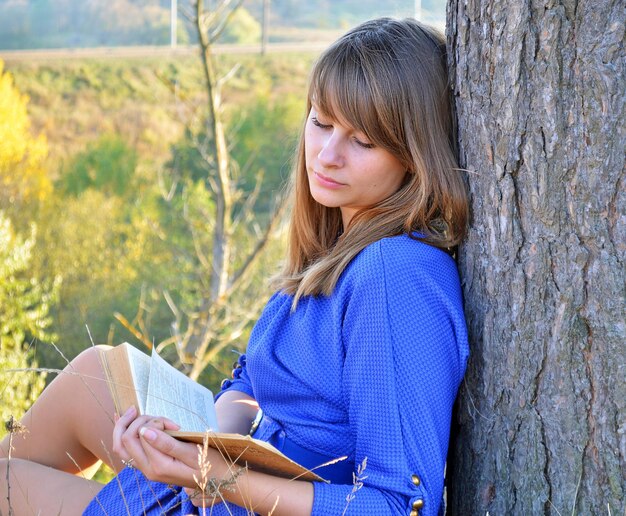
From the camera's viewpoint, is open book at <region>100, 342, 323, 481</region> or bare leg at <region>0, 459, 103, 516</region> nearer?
open book at <region>100, 342, 323, 481</region>

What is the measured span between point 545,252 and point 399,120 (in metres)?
0.41

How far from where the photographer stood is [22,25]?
21.6 m

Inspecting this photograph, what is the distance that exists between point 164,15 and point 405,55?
21417 mm

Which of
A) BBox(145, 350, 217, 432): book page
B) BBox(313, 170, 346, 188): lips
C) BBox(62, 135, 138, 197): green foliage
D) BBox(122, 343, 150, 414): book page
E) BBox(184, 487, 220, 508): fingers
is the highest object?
BBox(313, 170, 346, 188): lips

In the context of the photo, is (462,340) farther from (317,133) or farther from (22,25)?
(22,25)

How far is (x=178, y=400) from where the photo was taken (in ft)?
5.14

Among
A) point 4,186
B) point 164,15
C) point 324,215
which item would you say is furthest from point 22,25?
point 324,215

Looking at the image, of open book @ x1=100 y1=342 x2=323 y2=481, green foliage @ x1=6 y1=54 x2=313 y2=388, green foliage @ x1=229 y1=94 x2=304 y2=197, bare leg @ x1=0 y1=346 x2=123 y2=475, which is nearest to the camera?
open book @ x1=100 y1=342 x2=323 y2=481

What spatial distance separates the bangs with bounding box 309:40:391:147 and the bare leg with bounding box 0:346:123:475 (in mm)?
795

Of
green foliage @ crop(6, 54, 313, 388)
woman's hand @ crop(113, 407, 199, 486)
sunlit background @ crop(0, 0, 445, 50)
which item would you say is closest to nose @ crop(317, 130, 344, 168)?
woman's hand @ crop(113, 407, 199, 486)

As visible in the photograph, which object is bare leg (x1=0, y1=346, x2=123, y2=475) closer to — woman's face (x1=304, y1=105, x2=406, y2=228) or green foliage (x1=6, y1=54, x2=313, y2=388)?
woman's face (x1=304, y1=105, x2=406, y2=228)

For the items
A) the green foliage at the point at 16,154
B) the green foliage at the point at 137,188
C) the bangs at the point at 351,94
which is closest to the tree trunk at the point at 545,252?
the bangs at the point at 351,94

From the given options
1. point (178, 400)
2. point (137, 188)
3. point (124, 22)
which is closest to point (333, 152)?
point (178, 400)

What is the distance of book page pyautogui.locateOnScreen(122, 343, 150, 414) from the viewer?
1.46 metres
